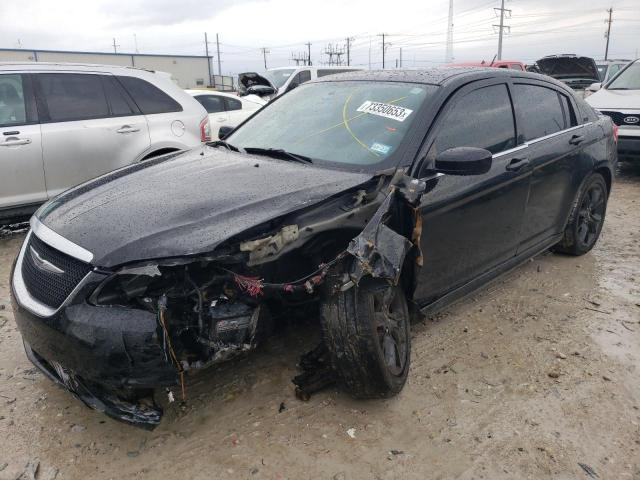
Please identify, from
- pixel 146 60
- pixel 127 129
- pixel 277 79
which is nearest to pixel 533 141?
pixel 127 129

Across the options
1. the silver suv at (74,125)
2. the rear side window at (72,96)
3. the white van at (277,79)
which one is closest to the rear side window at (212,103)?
the white van at (277,79)

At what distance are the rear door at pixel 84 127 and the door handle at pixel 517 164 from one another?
386 centimetres

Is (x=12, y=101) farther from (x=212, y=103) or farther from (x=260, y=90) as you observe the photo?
(x=260, y=90)

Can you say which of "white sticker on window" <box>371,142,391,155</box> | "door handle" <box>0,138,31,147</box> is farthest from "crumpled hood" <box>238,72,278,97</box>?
"white sticker on window" <box>371,142,391,155</box>

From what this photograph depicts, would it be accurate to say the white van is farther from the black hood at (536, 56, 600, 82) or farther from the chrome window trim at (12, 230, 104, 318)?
the chrome window trim at (12, 230, 104, 318)

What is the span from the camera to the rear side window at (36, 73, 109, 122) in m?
5.25

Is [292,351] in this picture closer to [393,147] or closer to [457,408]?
[457,408]

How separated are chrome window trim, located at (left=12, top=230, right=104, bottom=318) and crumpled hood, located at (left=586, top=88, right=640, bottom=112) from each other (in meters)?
8.23

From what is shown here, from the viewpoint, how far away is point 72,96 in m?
5.39

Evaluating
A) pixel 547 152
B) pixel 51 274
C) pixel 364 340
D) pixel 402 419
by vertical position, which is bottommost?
pixel 402 419

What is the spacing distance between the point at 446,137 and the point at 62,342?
2.30 metres

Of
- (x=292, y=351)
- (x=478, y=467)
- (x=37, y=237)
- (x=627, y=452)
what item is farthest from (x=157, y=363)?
(x=627, y=452)

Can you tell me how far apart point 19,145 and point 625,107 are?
26.6ft

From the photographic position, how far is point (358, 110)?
3.31 metres
